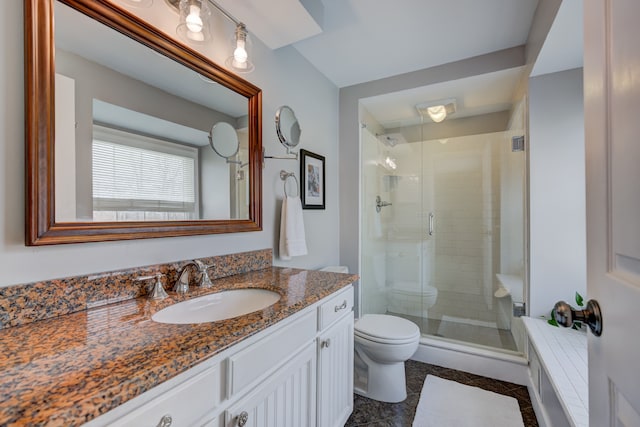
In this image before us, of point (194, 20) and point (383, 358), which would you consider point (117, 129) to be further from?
point (383, 358)

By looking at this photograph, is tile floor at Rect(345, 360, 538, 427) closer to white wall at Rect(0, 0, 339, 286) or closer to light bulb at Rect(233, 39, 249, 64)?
white wall at Rect(0, 0, 339, 286)

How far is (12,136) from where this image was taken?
0.80 meters

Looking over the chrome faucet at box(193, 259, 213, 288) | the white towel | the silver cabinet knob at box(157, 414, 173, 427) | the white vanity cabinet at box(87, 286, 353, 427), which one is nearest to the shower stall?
the white towel

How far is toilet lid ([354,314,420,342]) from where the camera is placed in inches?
71.4

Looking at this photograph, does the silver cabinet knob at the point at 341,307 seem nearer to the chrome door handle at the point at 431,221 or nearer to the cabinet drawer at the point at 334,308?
the cabinet drawer at the point at 334,308

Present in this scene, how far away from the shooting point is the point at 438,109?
2.71 metres

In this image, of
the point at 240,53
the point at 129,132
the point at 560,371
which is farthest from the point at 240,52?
the point at 560,371

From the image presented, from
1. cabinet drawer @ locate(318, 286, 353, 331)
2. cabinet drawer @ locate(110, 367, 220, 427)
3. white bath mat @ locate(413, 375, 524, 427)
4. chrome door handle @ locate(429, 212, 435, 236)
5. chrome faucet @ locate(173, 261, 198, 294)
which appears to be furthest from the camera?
chrome door handle @ locate(429, 212, 435, 236)

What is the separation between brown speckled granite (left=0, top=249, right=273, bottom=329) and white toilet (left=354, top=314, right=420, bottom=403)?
118 centimetres

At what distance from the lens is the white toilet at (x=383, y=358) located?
1791 millimetres

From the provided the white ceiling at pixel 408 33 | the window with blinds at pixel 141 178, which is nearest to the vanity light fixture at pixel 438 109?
the white ceiling at pixel 408 33

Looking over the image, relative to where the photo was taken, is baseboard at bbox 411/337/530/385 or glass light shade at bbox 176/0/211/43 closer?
glass light shade at bbox 176/0/211/43

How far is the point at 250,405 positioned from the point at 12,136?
40.2 inches

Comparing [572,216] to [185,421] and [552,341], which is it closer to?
[552,341]
